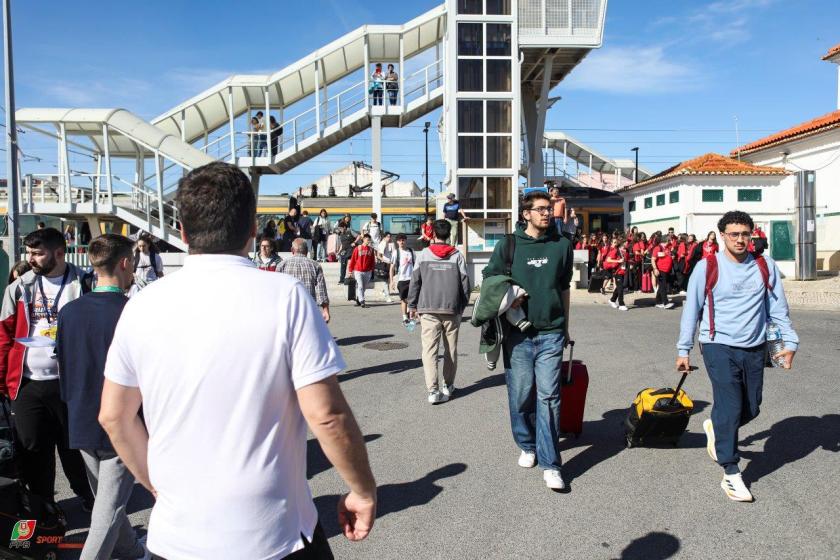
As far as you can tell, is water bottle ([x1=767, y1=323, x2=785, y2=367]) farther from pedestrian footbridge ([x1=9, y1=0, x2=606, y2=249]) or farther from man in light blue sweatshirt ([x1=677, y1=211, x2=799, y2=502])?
pedestrian footbridge ([x1=9, y1=0, x2=606, y2=249])

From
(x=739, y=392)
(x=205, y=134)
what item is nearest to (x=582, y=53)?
(x=205, y=134)

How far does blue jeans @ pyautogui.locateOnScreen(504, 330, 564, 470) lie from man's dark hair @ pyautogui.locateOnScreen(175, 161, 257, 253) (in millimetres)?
3250

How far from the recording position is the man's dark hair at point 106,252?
3318mm

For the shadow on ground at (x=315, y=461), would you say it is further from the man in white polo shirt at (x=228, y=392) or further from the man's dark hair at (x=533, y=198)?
the man in white polo shirt at (x=228, y=392)

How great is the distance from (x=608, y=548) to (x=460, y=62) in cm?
1883

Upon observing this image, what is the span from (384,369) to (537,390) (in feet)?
14.3

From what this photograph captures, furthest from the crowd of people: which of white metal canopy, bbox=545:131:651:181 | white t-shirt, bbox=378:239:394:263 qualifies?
white metal canopy, bbox=545:131:651:181

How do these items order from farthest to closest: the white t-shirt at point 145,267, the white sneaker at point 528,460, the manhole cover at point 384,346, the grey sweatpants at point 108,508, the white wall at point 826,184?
the white wall at point 826,184 → the white t-shirt at point 145,267 → the manhole cover at point 384,346 → the white sneaker at point 528,460 → the grey sweatpants at point 108,508

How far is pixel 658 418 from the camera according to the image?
5145 millimetres

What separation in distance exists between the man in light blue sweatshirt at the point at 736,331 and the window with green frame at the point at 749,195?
2079cm

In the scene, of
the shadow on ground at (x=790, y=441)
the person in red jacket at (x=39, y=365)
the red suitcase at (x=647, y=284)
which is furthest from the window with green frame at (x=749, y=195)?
the person in red jacket at (x=39, y=365)

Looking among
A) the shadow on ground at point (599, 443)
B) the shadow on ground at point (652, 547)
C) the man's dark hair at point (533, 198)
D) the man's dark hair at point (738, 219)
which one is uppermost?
the man's dark hair at point (533, 198)

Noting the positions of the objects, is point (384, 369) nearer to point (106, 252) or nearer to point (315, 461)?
point (315, 461)

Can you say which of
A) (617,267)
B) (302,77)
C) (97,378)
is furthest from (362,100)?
(97,378)
